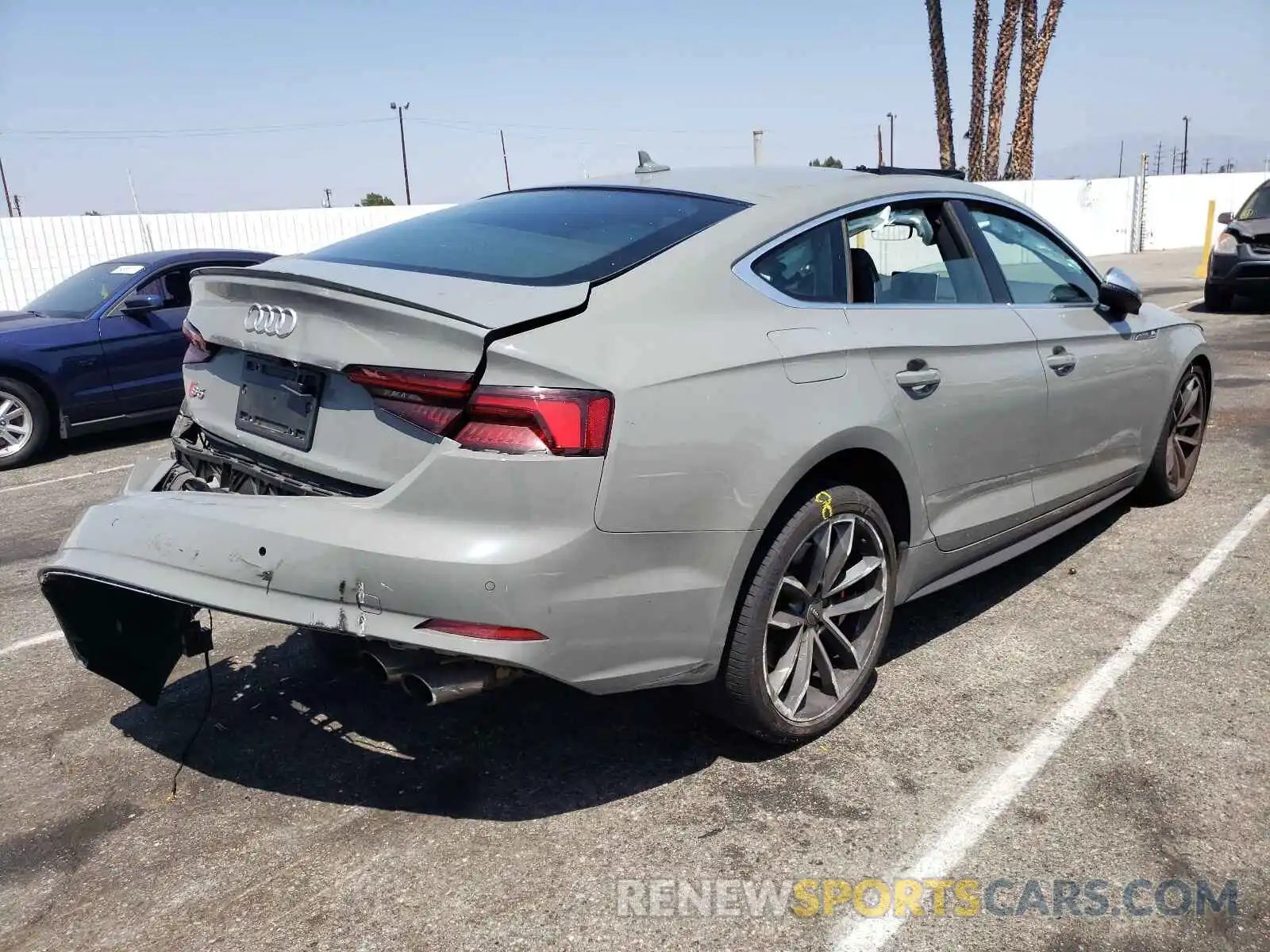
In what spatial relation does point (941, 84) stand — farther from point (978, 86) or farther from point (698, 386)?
point (698, 386)

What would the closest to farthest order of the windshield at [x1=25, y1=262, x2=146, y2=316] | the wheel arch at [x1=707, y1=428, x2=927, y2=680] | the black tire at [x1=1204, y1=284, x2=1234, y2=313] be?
the wheel arch at [x1=707, y1=428, x2=927, y2=680] < the windshield at [x1=25, y1=262, x2=146, y2=316] < the black tire at [x1=1204, y1=284, x2=1234, y2=313]

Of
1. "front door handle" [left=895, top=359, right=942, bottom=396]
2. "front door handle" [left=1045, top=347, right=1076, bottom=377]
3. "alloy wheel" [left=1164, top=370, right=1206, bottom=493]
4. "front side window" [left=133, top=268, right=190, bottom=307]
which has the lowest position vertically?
"alloy wheel" [left=1164, top=370, right=1206, bottom=493]

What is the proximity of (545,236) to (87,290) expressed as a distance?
698 centimetres

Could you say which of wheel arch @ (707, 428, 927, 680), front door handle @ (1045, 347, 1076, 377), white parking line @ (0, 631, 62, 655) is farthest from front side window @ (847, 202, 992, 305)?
white parking line @ (0, 631, 62, 655)

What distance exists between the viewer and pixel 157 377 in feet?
27.2

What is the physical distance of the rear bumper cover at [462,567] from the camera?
7.61 feet

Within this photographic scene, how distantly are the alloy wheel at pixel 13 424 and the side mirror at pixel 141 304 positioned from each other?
3.53 feet

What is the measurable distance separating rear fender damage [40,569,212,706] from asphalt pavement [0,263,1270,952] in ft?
0.90

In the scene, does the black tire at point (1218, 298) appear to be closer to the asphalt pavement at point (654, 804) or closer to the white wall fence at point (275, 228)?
the white wall fence at point (275, 228)

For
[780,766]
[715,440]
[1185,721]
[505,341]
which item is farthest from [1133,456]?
[505,341]

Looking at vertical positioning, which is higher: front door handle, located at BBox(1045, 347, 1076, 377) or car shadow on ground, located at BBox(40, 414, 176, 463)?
front door handle, located at BBox(1045, 347, 1076, 377)

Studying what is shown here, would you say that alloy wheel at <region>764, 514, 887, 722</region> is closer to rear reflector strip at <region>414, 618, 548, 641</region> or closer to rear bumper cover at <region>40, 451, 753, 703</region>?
rear bumper cover at <region>40, 451, 753, 703</region>

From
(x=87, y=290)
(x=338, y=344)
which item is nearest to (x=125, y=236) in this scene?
(x=87, y=290)

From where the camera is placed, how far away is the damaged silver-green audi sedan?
7.70 ft
